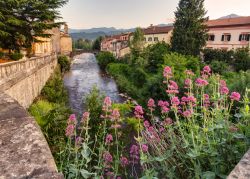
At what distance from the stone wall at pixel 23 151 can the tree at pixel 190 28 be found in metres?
31.1

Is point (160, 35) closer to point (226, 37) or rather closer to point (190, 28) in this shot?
point (226, 37)

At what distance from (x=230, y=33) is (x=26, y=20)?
1138 inches

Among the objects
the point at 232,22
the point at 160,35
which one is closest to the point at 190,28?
the point at 232,22

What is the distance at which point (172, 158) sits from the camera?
2.84 meters

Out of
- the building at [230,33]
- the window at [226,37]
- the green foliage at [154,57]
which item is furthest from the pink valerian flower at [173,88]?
the window at [226,37]

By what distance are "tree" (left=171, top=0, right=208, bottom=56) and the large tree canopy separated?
16852mm

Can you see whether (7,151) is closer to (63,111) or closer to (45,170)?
(45,170)

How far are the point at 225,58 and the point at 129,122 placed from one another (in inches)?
915

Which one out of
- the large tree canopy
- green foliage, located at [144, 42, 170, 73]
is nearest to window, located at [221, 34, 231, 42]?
green foliage, located at [144, 42, 170, 73]

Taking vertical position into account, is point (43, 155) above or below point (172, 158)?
above

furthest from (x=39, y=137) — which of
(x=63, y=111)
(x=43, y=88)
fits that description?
(x=43, y=88)

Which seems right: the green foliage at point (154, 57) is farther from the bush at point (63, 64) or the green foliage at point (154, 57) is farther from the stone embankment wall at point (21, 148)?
the stone embankment wall at point (21, 148)

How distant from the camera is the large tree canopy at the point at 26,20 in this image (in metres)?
18.3

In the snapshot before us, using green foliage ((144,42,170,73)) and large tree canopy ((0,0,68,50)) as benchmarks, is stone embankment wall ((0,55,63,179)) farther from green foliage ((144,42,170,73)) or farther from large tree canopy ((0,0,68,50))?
green foliage ((144,42,170,73))
